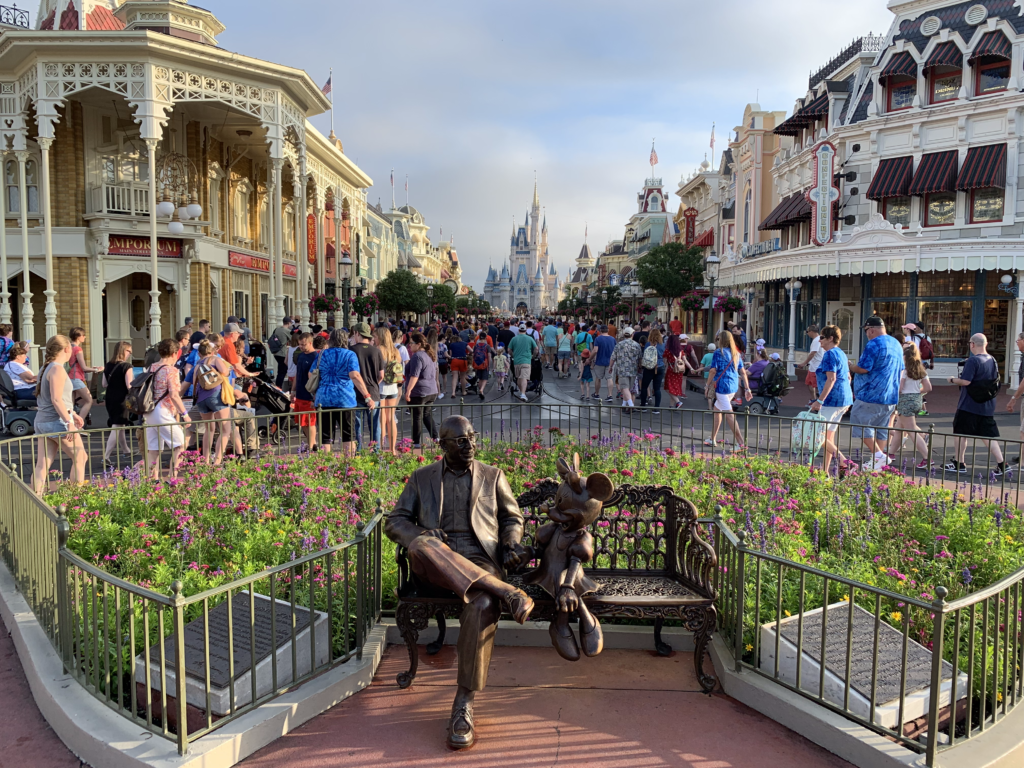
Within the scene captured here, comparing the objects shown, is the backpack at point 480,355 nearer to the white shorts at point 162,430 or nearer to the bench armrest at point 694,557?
the white shorts at point 162,430

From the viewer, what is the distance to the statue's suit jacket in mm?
4250

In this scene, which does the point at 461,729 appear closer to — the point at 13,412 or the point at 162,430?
the point at 162,430

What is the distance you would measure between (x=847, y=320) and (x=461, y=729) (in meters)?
28.9

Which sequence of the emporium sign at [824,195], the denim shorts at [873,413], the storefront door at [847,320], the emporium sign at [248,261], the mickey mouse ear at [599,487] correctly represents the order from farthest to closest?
1. the storefront door at [847,320]
2. the emporium sign at [824,195]
3. the emporium sign at [248,261]
4. the denim shorts at [873,413]
5. the mickey mouse ear at [599,487]

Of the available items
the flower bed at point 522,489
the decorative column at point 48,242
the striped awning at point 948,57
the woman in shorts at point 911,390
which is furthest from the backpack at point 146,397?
the striped awning at point 948,57

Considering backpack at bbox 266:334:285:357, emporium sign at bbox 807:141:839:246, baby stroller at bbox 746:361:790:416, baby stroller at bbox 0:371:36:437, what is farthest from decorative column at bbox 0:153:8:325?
emporium sign at bbox 807:141:839:246

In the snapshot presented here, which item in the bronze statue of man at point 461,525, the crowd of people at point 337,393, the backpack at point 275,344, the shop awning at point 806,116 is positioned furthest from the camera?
the shop awning at point 806,116

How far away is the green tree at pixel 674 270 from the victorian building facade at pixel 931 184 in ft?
43.3

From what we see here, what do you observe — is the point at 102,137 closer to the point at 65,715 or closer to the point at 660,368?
the point at 660,368

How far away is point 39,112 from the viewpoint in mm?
17969

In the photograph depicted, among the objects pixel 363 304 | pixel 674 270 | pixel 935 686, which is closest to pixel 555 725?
pixel 935 686

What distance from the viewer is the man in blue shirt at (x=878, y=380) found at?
348 inches

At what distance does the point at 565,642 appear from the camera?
12.6ft

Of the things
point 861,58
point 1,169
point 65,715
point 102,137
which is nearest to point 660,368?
point 65,715
